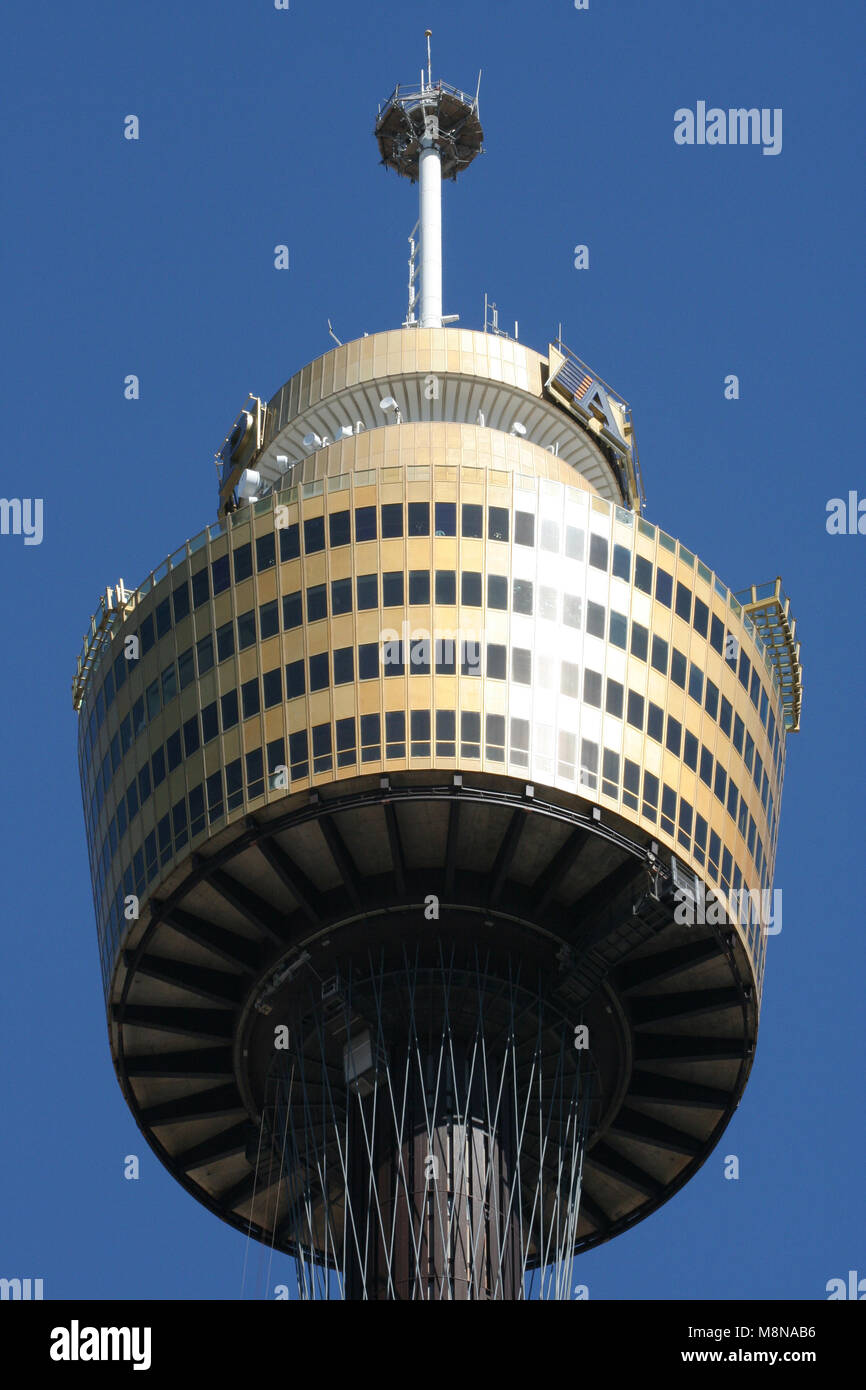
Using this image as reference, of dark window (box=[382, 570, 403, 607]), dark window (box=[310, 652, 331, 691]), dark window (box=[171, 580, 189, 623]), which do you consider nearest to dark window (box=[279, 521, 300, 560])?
dark window (box=[382, 570, 403, 607])

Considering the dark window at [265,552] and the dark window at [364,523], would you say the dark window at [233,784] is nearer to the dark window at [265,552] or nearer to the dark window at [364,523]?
the dark window at [265,552]

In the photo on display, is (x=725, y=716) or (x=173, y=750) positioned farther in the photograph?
(x=725, y=716)

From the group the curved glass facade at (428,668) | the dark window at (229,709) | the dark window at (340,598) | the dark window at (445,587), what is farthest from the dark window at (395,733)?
the dark window at (229,709)

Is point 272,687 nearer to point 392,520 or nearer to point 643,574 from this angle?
point 392,520

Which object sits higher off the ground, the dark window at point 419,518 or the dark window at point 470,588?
the dark window at point 419,518

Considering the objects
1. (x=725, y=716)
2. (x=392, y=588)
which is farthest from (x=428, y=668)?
(x=725, y=716)
